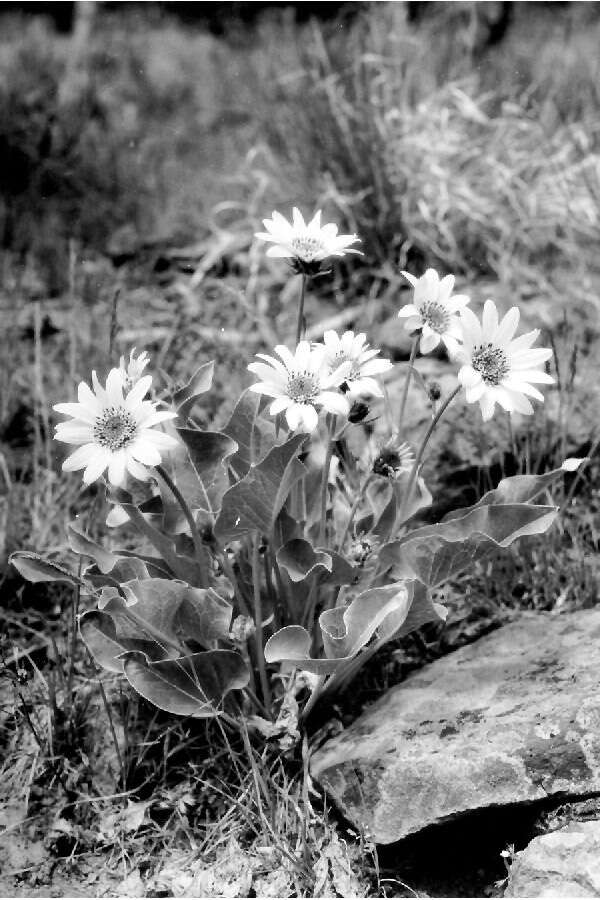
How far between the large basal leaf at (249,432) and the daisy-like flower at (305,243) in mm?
348

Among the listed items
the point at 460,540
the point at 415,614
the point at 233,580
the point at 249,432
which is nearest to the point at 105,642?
the point at 233,580

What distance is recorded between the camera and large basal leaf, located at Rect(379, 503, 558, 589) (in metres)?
1.85

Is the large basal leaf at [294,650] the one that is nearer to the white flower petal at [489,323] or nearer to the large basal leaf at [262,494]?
the large basal leaf at [262,494]

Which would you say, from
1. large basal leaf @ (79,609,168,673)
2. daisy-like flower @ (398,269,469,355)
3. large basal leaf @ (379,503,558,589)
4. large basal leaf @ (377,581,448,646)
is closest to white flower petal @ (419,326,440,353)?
daisy-like flower @ (398,269,469,355)

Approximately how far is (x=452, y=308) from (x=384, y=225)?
220 cm

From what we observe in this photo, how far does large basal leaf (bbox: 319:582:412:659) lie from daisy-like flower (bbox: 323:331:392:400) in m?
0.39

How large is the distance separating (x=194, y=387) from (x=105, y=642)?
0.62 meters

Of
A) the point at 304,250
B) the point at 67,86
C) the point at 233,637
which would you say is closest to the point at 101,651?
A: the point at 233,637

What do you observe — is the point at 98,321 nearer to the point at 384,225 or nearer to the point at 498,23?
the point at 384,225

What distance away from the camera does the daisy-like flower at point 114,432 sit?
5.21 feet

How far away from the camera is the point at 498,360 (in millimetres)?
1753

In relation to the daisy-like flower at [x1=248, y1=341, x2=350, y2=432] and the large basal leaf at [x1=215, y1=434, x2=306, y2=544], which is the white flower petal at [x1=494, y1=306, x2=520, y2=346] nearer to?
the daisy-like flower at [x1=248, y1=341, x2=350, y2=432]

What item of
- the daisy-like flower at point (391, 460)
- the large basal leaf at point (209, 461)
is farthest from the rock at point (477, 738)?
the large basal leaf at point (209, 461)

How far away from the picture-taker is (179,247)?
4246 mm
